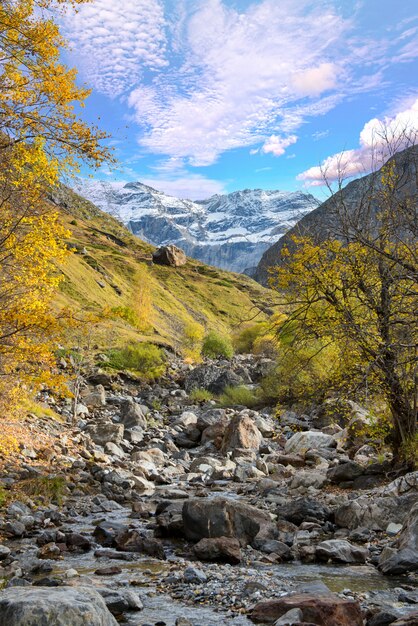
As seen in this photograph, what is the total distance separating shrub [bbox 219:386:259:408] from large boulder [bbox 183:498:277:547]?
27613mm

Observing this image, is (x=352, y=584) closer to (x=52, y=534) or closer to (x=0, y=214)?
(x=52, y=534)

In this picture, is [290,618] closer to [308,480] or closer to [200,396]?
[308,480]

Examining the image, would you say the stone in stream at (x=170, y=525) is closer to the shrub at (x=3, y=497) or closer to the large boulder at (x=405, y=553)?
the shrub at (x=3, y=497)

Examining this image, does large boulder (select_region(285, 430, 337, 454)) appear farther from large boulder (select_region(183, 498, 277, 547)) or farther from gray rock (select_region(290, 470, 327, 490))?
large boulder (select_region(183, 498, 277, 547))

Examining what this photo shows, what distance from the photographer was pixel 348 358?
14.6 meters

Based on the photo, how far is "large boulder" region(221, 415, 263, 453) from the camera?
982 inches

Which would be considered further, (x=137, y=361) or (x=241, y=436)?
(x=137, y=361)

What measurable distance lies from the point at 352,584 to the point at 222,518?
11.2 feet

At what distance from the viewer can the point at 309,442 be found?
23734 mm

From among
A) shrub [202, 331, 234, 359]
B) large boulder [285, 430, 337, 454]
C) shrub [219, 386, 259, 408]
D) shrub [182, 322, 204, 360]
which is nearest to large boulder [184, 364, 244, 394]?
shrub [219, 386, 259, 408]

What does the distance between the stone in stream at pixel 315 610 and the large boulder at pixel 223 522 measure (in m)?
3.88

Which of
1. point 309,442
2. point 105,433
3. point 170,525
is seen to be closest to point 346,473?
point 170,525

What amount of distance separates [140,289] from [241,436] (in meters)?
70.7

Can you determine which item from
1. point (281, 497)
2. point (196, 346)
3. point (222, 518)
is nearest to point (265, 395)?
point (281, 497)
